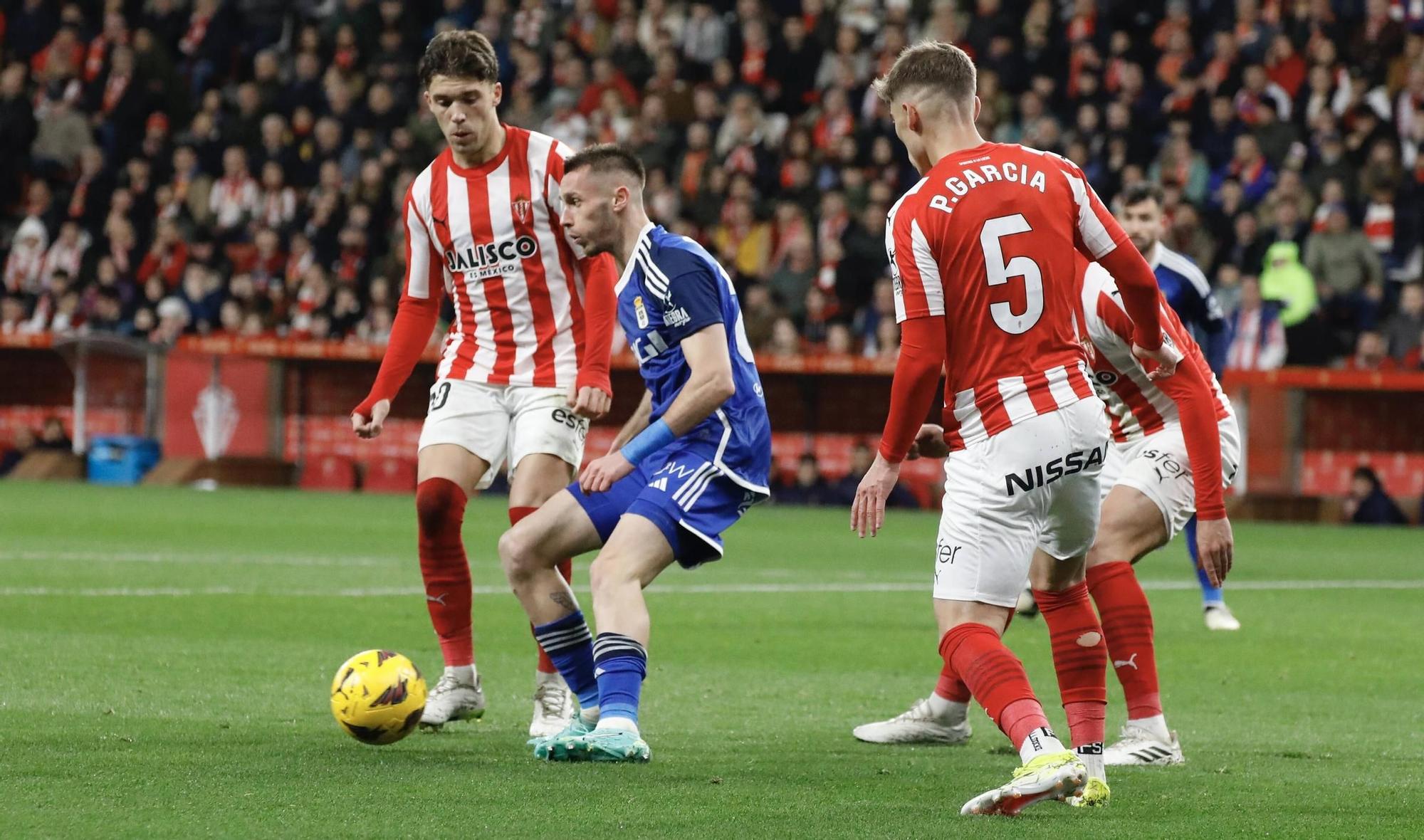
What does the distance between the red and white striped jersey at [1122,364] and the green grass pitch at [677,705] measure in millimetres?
1110

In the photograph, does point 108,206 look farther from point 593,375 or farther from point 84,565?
point 593,375

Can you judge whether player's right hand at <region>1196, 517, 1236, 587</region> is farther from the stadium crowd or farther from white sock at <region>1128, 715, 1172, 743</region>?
the stadium crowd

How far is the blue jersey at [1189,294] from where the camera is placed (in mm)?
8836

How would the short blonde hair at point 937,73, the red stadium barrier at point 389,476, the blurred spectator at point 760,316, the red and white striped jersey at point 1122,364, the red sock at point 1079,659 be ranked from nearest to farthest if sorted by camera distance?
the short blonde hair at point 937,73 < the red sock at point 1079,659 < the red and white striped jersey at point 1122,364 < the blurred spectator at point 760,316 < the red stadium barrier at point 389,476

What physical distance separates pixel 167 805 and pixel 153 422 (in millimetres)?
18753

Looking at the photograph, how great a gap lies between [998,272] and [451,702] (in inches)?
103

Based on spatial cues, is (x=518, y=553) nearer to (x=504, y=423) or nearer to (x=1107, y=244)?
(x=504, y=423)

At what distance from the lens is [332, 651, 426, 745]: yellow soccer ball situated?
6.07m

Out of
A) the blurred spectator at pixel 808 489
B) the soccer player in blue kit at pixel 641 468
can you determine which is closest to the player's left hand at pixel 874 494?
the soccer player in blue kit at pixel 641 468

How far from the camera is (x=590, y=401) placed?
6391mm

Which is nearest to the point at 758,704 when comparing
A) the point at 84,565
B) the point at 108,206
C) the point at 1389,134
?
the point at 84,565

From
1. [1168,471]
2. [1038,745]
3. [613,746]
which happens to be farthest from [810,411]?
[1038,745]

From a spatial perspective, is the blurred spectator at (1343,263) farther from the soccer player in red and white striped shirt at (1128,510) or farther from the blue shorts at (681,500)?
the blue shorts at (681,500)

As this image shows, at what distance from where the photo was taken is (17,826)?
181 inches
